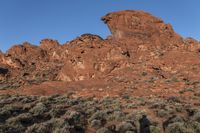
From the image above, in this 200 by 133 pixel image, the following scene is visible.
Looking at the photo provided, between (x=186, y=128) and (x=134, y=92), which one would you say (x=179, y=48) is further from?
(x=186, y=128)

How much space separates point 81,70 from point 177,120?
65.1 ft

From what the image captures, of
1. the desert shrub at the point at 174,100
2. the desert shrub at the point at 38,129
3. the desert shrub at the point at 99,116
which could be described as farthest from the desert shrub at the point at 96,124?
the desert shrub at the point at 174,100

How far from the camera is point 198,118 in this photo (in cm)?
1279

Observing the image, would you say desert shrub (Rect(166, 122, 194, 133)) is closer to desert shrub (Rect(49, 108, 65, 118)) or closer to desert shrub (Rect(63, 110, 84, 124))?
desert shrub (Rect(63, 110, 84, 124))

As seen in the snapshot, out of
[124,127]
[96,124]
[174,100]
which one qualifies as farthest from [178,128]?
[174,100]

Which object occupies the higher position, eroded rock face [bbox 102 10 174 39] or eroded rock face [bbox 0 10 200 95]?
eroded rock face [bbox 102 10 174 39]

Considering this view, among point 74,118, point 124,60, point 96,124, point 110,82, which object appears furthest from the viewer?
point 124,60

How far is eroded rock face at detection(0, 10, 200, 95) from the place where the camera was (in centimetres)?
2808

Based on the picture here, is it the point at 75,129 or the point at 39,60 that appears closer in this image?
the point at 75,129

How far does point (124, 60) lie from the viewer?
31781 millimetres

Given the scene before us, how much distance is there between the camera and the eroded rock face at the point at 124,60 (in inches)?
1105

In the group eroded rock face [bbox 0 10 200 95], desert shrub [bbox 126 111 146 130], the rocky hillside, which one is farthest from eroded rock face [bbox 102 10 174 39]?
desert shrub [bbox 126 111 146 130]

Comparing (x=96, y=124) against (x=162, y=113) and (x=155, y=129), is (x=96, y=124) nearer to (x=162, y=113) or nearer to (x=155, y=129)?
(x=155, y=129)

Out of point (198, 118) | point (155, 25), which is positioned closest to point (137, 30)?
point (155, 25)
